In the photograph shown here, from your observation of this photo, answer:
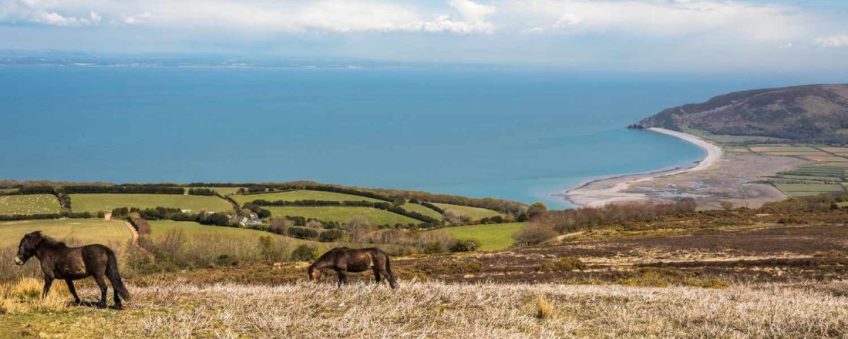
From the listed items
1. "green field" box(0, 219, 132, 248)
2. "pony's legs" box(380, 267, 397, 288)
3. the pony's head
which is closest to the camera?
the pony's head

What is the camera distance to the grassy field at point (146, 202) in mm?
67125

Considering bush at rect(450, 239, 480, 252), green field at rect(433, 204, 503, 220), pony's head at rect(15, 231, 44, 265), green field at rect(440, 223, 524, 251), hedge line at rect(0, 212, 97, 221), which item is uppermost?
pony's head at rect(15, 231, 44, 265)

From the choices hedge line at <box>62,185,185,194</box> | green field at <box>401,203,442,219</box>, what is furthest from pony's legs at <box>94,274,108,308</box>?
hedge line at <box>62,185,185,194</box>

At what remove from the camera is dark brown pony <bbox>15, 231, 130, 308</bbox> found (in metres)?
9.62

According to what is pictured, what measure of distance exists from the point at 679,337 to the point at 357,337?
4349 millimetres

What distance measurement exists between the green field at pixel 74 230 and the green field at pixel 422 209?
101ft

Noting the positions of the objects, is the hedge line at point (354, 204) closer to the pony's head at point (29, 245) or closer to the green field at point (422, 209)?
the green field at point (422, 209)

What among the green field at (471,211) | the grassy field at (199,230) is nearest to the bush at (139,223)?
the grassy field at (199,230)

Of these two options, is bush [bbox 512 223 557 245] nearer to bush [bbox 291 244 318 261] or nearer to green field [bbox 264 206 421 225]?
green field [bbox 264 206 421 225]

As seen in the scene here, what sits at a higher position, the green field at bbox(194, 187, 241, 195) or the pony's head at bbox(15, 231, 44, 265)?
the pony's head at bbox(15, 231, 44, 265)

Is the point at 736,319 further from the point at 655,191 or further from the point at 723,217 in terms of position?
the point at 655,191

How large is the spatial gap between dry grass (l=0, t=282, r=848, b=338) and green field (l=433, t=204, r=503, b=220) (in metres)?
62.3

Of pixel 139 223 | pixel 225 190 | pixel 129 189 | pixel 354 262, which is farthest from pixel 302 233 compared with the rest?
pixel 354 262

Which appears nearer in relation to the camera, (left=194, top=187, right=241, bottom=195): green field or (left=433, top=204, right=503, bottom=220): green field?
(left=433, top=204, right=503, bottom=220): green field
